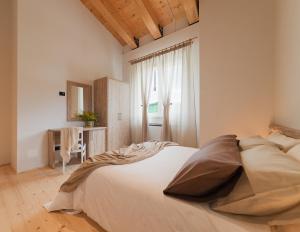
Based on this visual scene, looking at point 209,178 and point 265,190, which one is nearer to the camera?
point 265,190

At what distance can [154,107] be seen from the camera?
4094 mm

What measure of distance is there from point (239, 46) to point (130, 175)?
2.37 m

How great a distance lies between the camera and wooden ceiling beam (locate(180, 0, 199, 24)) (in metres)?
2.99

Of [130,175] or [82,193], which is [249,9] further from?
[82,193]

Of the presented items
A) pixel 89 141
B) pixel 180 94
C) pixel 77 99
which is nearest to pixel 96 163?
pixel 89 141

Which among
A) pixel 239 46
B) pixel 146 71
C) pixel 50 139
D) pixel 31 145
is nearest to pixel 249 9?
pixel 239 46

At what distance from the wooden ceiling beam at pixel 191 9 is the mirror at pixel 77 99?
270 centimetres

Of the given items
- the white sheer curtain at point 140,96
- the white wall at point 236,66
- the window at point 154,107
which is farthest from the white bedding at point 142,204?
the white sheer curtain at point 140,96

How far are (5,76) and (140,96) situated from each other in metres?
2.83

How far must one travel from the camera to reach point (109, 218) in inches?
49.5

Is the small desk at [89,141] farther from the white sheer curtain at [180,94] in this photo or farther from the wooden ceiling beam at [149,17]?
the wooden ceiling beam at [149,17]

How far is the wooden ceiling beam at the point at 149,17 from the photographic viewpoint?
3336 millimetres

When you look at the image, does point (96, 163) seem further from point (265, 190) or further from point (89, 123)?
point (89, 123)

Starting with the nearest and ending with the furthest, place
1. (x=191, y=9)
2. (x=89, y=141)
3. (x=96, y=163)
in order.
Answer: (x=96, y=163) < (x=191, y=9) < (x=89, y=141)
